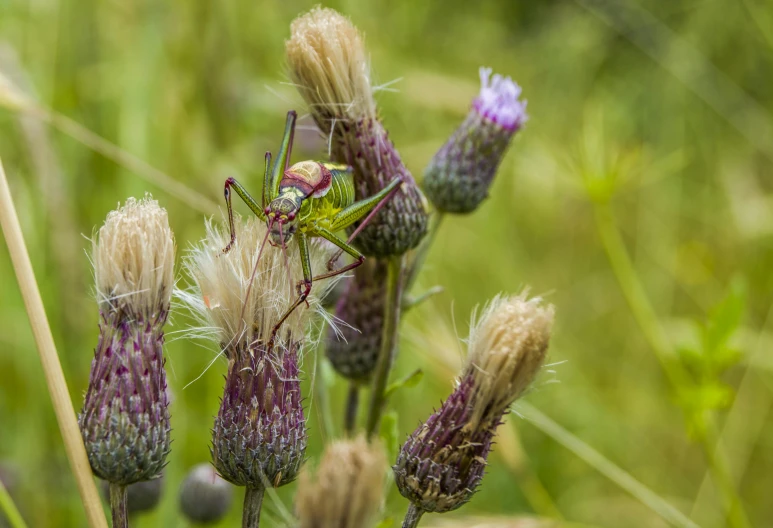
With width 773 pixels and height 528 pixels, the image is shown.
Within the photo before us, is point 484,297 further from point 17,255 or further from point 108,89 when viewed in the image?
point 17,255

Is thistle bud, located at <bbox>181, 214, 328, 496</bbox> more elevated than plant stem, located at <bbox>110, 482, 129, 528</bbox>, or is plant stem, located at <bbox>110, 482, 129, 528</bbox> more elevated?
thistle bud, located at <bbox>181, 214, 328, 496</bbox>

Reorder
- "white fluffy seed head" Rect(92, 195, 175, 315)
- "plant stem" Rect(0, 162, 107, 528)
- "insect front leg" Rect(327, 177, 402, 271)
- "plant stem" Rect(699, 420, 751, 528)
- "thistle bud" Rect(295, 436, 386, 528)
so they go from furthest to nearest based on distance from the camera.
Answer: "plant stem" Rect(699, 420, 751, 528) < "insect front leg" Rect(327, 177, 402, 271) < "white fluffy seed head" Rect(92, 195, 175, 315) < "plant stem" Rect(0, 162, 107, 528) < "thistle bud" Rect(295, 436, 386, 528)

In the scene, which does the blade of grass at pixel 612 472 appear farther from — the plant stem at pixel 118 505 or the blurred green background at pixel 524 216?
the plant stem at pixel 118 505

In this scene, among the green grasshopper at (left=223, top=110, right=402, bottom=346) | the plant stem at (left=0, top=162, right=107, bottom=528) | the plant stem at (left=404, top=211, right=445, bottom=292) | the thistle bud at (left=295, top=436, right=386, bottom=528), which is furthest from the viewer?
the plant stem at (left=404, top=211, right=445, bottom=292)

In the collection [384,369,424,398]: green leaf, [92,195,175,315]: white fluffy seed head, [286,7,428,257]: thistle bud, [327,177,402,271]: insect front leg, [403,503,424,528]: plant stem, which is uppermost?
[286,7,428,257]: thistle bud

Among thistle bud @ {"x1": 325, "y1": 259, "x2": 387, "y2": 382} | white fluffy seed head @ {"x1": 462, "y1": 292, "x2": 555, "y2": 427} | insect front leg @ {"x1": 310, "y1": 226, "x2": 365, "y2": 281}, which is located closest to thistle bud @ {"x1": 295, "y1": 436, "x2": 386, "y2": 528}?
white fluffy seed head @ {"x1": 462, "y1": 292, "x2": 555, "y2": 427}

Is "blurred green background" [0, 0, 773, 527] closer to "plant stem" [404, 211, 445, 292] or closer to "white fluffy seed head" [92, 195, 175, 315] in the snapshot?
"plant stem" [404, 211, 445, 292]

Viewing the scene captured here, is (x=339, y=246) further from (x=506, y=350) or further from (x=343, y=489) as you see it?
(x=343, y=489)

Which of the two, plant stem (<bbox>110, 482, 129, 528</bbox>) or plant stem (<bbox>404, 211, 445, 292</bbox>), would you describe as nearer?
plant stem (<bbox>110, 482, 129, 528</bbox>)
